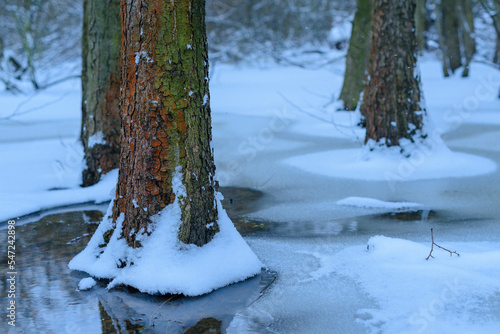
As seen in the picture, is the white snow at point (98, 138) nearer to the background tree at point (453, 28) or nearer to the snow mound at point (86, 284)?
the snow mound at point (86, 284)

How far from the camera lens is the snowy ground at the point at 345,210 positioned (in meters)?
3.29

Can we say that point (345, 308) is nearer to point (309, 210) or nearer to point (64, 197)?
point (309, 210)

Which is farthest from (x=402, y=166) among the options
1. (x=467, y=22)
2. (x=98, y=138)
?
(x=467, y=22)

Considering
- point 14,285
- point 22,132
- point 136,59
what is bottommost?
point 22,132

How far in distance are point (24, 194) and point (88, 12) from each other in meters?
2.37

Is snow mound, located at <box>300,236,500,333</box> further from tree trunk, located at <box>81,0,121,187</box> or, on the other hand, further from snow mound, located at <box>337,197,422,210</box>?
tree trunk, located at <box>81,0,121,187</box>

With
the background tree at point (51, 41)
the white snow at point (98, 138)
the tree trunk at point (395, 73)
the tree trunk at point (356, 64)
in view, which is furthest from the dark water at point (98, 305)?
the background tree at point (51, 41)

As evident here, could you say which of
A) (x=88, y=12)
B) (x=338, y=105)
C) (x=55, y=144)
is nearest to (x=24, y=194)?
(x=88, y=12)

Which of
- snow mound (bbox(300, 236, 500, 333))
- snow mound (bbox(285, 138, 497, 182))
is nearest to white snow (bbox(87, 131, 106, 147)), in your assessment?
snow mound (bbox(285, 138, 497, 182))

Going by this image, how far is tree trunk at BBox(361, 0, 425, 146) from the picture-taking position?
788 cm

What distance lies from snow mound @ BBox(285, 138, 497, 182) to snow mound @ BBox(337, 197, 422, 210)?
1.32 m

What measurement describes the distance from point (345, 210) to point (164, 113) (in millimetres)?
2741

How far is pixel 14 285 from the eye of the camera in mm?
3904

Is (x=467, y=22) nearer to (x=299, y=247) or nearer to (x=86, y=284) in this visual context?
(x=299, y=247)
